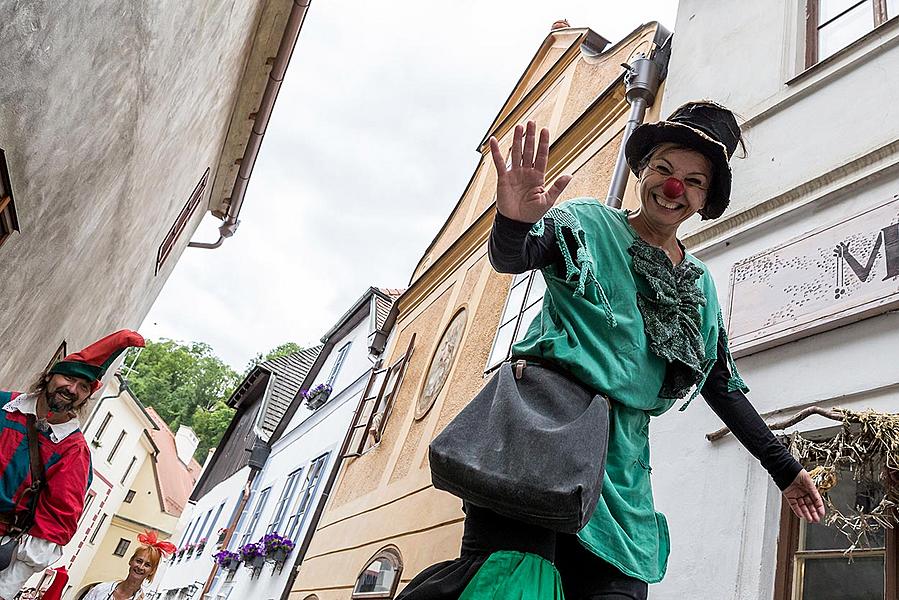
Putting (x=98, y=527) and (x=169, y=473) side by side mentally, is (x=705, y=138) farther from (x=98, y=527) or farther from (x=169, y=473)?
(x=169, y=473)

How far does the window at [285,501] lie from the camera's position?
43.6ft

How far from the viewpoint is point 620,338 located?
171 cm

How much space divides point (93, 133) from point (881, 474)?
472 centimetres

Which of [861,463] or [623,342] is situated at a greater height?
[861,463]

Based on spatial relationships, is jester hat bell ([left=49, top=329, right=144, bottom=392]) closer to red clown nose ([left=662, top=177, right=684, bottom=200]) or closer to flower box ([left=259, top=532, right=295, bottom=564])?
red clown nose ([left=662, top=177, right=684, bottom=200])

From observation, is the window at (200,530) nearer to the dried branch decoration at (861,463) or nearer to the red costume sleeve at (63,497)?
the red costume sleeve at (63,497)

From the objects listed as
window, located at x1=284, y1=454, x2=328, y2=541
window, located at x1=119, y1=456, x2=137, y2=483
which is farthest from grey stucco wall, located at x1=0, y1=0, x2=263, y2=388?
window, located at x1=119, y1=456, x2=137, y2=483

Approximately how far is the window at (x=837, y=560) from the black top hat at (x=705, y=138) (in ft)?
4.92

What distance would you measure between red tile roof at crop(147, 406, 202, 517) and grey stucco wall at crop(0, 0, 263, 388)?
28.1 metres

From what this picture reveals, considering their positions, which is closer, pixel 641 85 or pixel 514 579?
pixel 514 579

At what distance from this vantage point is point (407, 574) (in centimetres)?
629

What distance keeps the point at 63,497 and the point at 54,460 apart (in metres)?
0.19

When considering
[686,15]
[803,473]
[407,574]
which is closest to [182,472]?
[407,574]

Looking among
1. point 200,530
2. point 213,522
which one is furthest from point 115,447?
point 213,522
